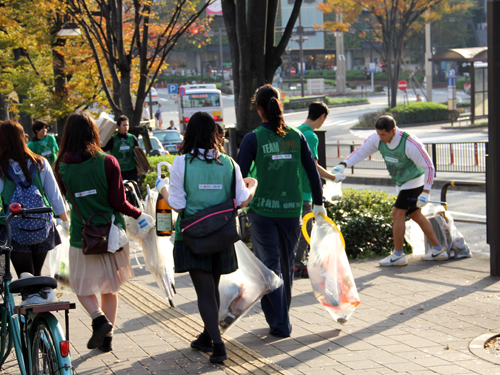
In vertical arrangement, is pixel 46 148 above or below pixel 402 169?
above

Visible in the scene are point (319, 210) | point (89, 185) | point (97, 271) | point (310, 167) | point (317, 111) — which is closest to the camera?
point (89, 185)

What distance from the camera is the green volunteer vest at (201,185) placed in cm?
432

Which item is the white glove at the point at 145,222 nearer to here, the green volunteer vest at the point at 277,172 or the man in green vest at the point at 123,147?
the green volunteer vest at the point at 277,172

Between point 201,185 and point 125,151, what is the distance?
599cm

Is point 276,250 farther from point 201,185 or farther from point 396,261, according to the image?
point 396,261

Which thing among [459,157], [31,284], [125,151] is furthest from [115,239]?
[459,157]

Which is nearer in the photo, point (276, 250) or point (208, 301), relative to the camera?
point (208, 301)

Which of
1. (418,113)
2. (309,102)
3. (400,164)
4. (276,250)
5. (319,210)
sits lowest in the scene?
(276,250)

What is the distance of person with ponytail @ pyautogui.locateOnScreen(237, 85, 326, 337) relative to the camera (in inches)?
192

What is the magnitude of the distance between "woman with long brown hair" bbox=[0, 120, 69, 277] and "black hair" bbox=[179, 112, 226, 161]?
1262mm

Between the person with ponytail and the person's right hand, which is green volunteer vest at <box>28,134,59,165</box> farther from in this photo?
the person's right hand

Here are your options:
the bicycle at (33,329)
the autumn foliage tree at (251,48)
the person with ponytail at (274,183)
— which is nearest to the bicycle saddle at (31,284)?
the bicycle at (33,329)

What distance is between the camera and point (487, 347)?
15.1ft

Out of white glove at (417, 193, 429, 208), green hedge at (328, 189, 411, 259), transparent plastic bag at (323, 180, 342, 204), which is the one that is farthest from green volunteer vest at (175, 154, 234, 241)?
green hedge at (328, 189, 411, 259)
